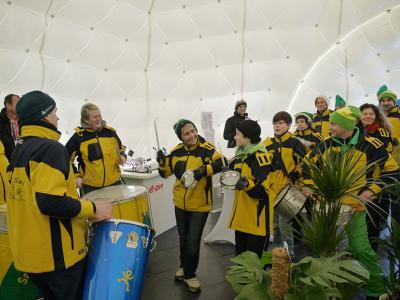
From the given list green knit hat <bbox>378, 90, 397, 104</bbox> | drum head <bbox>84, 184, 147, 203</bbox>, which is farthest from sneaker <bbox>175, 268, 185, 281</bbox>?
green knit hat <bbox>378, 90, 397, 104</bbox>

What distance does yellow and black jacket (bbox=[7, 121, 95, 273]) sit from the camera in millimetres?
1228

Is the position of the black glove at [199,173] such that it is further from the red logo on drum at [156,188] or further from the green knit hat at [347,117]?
the red logo on drum at [156,188]

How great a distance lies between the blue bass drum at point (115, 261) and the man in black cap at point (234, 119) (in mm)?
2791

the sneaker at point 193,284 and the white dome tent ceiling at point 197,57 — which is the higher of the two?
the white dome tent ceiling at point 197,57

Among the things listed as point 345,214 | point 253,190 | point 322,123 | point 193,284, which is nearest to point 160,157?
point 253,190

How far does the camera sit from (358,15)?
14.6 feet

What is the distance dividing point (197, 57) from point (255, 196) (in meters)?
3.73

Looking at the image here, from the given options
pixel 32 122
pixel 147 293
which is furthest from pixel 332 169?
pixel 147 293

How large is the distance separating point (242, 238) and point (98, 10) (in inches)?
149

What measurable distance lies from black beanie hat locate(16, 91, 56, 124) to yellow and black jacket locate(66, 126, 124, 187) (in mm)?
1171

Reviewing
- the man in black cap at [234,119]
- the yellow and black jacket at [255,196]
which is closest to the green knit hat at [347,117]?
the yellow and black jacket at [255,196]

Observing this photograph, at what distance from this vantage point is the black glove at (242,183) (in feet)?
5.98

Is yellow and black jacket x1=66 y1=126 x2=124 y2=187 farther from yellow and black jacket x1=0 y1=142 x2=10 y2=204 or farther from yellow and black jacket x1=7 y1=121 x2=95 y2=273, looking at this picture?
yellow and black jacket x1=7 y1=121 x2=95 y2=273

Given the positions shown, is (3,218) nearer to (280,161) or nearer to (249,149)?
(249,149)
